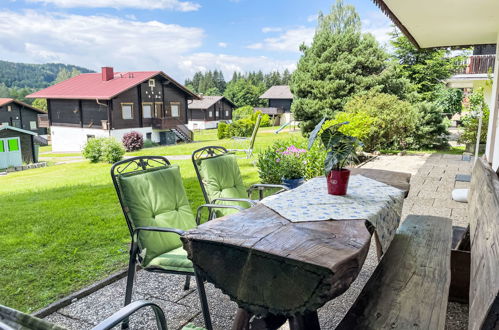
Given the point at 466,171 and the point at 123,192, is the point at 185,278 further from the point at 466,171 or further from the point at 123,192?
the point at 466,171

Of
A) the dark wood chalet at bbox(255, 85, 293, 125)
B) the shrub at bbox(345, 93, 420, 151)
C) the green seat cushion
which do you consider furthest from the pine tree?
the dark wood chalet at bbox(255, 85, 293, 125)

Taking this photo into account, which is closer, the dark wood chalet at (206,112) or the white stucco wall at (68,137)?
the white stucco wall at (68,137)

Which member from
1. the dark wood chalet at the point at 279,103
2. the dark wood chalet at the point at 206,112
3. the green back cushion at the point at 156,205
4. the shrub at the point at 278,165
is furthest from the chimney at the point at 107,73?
the green back cushion at the point at 156,205

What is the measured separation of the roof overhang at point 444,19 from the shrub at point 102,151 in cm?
997

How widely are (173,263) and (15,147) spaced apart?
1485 centimetres

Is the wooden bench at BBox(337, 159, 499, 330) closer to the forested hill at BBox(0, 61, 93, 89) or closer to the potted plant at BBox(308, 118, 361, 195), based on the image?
the potted plant at BBox(308, 118, 361, 195)

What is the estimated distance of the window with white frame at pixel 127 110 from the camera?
67.9 ft

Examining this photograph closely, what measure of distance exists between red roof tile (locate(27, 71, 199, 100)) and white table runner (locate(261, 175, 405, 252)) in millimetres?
18792

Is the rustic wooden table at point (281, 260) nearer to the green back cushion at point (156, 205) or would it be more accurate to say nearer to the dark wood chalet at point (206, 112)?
the green back cushion at point (156, 205)

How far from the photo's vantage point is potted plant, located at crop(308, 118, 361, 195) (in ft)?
6.45

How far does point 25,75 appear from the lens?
1150 inches

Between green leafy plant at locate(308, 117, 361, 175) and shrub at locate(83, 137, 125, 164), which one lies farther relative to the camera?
shrub at locate(83, 137, 125, 164)

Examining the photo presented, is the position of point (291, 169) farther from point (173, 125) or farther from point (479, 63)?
point (173, 125)

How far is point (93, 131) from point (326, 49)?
1378 centimetres
